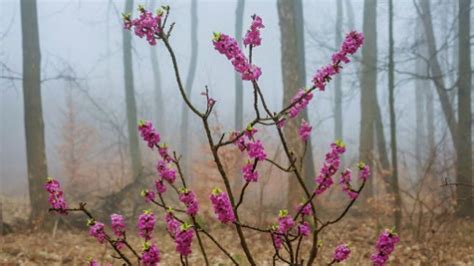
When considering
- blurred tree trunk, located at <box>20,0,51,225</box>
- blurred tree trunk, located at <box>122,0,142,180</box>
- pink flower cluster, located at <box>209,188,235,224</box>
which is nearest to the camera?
pink flower cluster, located at <box>209,188,235,224</box>

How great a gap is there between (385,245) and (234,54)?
1106 millimetres

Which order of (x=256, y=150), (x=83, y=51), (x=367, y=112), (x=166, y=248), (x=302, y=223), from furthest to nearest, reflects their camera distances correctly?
(x=83, y=51)
(x=367, y=112)
(x=166, y=248)
(x=302, y=223)
(x=256, y=150)

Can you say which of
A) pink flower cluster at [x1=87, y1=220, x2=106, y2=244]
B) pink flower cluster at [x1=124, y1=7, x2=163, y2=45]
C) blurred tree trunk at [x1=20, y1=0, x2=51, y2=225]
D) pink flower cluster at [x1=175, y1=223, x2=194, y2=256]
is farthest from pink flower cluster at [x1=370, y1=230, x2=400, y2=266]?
blurred tree trunk at [x1=20, y1=0, x2=51, y2=225]

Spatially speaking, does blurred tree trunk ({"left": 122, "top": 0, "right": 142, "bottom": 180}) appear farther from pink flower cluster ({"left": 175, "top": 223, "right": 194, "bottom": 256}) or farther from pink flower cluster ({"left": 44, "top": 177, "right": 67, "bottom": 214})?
pink flower cluster ({"left": 175, "top": 223, "right": 194, "bottom": 256})

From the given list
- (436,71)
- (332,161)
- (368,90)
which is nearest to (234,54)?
(332,161)

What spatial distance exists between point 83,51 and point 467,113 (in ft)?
174

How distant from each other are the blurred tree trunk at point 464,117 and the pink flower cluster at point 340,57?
24.1 feet

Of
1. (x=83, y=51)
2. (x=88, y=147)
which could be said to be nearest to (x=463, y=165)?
(x=88, y=147)

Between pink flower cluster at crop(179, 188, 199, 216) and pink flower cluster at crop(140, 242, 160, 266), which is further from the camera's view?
pink flower cluster at crop(179, 188, 199, 216)

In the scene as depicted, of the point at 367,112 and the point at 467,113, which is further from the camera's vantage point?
the point at 367,112

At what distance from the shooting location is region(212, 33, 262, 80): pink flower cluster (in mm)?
2256

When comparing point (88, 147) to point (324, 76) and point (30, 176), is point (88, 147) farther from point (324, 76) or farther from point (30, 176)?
point (324, 76)

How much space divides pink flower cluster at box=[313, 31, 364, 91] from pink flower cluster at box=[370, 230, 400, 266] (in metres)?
0.74

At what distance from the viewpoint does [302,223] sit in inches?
104
